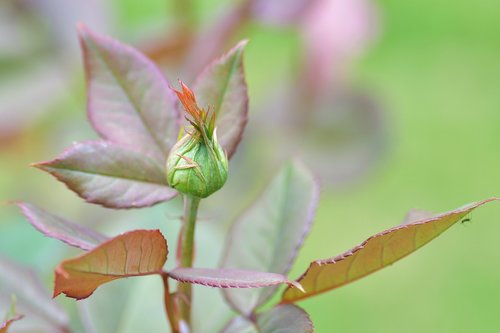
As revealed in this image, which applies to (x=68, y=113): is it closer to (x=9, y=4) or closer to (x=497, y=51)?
(x=9, y=4)

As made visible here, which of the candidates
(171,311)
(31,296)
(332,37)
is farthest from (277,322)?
(332,37)

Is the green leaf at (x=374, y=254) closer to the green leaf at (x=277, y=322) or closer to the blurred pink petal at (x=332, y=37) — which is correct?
the green leaf at (x=277, y=322)

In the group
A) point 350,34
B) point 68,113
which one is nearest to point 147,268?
point 350,34

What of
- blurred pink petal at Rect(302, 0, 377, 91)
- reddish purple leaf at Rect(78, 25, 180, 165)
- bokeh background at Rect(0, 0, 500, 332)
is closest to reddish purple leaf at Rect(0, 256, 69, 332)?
bokeh background at Rect(0, 0, 500, 332)

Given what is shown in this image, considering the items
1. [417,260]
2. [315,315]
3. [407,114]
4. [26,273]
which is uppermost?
[407,114]

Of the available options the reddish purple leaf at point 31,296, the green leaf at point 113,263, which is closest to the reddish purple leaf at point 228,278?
the green leaf at point 113,263

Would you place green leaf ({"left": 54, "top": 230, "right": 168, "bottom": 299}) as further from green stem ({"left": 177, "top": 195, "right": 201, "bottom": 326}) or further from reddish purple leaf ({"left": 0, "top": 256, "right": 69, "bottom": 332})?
reddish purple leaf ({"left": 0, "top": 256, "right": 69, "bottom": 332})

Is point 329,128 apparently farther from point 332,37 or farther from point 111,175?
point 111,175
